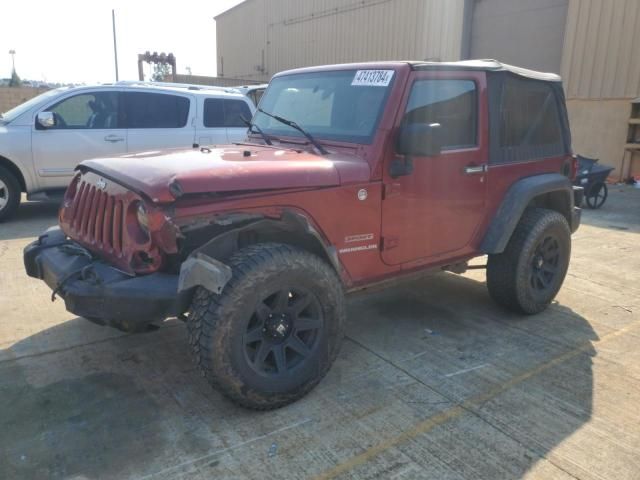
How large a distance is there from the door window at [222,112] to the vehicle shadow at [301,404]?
4955mm

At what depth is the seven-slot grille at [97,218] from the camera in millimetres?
2887

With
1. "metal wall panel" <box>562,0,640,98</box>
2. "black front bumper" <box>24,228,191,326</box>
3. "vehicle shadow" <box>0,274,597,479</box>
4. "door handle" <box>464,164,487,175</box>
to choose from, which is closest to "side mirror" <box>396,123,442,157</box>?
"door handle" <box>464,164,487,175</box>

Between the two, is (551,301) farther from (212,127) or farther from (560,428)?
(212,127)

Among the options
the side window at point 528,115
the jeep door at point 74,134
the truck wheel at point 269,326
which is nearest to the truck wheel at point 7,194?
the jeep door at point 74,134

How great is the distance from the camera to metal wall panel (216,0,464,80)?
1694 cm

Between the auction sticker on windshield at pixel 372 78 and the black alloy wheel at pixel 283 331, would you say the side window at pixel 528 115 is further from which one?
the black alloy wheel at pixel 283 331

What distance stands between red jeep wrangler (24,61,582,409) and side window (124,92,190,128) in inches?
166

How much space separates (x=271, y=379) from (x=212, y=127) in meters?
6.15

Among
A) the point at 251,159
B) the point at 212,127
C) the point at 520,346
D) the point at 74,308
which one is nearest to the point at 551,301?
the point at 520,346

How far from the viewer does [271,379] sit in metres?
2.85

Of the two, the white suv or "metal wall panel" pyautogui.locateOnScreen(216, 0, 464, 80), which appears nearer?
the white suv

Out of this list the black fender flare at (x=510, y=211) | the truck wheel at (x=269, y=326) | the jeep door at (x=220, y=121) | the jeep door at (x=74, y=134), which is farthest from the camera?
the jeep door at (x=220, y=121)

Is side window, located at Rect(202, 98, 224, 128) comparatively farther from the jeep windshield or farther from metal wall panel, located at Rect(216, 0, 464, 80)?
metal wall panel, located at Rect(216, 0, 464, 80)

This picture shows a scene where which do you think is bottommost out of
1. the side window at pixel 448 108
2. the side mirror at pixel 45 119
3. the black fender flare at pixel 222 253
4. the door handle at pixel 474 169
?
the black fender flare at pixel 222 253
